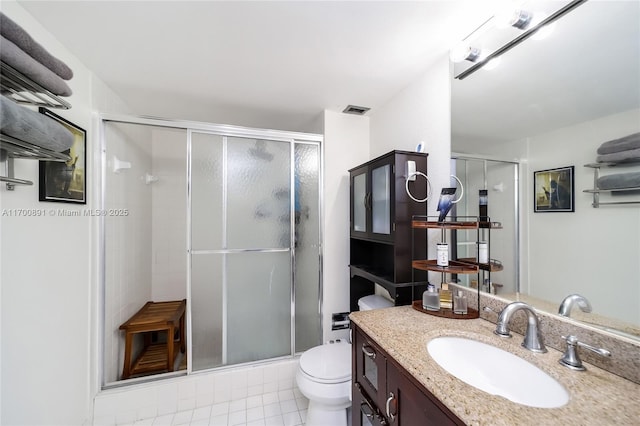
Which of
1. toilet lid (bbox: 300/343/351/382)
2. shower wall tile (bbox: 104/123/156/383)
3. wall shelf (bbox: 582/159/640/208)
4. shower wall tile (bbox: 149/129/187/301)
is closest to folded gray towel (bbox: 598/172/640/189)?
wall shelf (bbox: 582/159/640/208)

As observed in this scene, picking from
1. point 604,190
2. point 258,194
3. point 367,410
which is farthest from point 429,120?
point 367,410

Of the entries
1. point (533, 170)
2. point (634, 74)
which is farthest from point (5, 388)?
point (634, 74)

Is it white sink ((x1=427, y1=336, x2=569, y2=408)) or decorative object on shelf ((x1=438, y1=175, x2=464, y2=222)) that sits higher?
decorative object on shelf ((x1=438, y1=175, x2=464, y2=222))

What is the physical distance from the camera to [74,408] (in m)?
1.39

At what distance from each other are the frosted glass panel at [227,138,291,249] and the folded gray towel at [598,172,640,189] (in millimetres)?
1706

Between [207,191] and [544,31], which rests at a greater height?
[544,31]

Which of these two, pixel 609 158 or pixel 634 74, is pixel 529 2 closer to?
pixel 634 74

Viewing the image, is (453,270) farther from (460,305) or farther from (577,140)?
(577,140)

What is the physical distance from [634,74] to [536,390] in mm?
1037

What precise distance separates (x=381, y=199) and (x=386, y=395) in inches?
41.3

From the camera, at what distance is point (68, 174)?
1345 mm

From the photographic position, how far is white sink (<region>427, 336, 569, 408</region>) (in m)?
0.73

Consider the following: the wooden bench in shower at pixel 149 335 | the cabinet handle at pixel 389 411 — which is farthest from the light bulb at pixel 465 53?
the wooden bench in shower at pixel 149 335

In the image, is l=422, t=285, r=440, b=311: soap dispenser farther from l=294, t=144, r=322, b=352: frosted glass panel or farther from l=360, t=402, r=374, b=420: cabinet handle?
l=294, t=144, r=322, b=352: frosted glass panel
